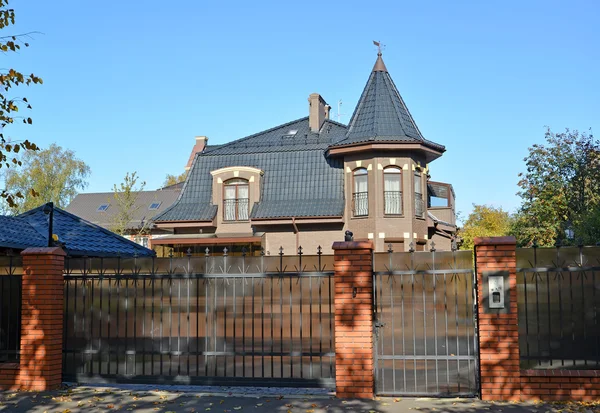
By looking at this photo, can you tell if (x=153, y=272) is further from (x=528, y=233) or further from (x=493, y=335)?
(x=528, y=233)

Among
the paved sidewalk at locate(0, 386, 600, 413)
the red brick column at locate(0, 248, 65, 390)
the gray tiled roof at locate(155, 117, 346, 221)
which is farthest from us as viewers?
the gray tiled roof at locate(155, 117, 346, 221)

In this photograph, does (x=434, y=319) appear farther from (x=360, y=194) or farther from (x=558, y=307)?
(x=360, y=194)

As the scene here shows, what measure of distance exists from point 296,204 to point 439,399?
66.1 feet

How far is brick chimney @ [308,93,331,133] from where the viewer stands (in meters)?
32.5

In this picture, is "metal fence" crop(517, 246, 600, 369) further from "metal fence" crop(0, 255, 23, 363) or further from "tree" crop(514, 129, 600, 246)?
"tree" crop(514, 129, 600, 246)

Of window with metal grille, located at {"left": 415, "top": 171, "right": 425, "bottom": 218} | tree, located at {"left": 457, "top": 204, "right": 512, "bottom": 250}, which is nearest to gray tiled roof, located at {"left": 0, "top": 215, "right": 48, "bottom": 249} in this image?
window with metal grille, located at {"left": 415, "top": 171, "right": 425, "bottom": 218}

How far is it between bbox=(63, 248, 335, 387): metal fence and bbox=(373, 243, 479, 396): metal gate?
1.14 m

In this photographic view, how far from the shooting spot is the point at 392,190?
26.7 meters

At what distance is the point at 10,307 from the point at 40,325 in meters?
1.06

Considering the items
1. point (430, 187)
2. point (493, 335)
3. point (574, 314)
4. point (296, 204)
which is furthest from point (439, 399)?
point (430, 187)

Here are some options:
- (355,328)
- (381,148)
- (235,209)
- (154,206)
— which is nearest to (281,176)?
(235,209)

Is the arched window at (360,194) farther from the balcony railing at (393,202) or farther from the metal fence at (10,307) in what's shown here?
the metal fence at (10,307)

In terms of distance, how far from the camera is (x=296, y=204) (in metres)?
28.4

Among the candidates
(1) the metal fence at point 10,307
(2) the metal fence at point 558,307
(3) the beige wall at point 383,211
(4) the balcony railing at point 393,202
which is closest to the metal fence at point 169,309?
(1) the metal fence at point 10,307
